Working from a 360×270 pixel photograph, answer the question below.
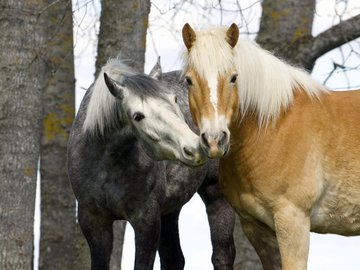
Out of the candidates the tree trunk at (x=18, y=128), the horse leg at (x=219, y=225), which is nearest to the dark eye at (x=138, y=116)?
the horse leg at (x=219, y=225)

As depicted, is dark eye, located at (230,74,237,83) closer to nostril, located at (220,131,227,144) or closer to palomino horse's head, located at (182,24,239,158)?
palomino horse's head, located at (182,24,239,158)

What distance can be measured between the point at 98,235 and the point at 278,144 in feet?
5.08

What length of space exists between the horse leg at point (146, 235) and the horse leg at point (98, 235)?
1.01 ft

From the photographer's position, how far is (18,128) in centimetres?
953

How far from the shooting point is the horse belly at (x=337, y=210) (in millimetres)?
8047

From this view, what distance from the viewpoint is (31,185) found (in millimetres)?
9578

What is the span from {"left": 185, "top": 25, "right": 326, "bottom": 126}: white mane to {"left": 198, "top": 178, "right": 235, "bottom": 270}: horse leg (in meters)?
1.48

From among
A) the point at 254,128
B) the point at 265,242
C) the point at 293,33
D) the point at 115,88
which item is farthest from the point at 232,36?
the point at 293,33

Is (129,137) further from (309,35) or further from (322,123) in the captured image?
(309,35)

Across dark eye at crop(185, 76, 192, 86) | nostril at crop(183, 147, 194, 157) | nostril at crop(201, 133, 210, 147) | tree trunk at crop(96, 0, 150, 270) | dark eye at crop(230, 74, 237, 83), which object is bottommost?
nostril at crop(183, 147, 194, 157)

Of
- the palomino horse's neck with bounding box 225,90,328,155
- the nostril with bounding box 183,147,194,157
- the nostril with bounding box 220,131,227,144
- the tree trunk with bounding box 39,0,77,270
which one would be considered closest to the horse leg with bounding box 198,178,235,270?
the palomino horse's neck with bounding box 225,90,328,155

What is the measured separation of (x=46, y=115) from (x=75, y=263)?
1.99 metres

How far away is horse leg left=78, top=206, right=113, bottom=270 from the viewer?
8523 millimetres

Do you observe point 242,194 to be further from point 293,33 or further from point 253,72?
point 293,33
